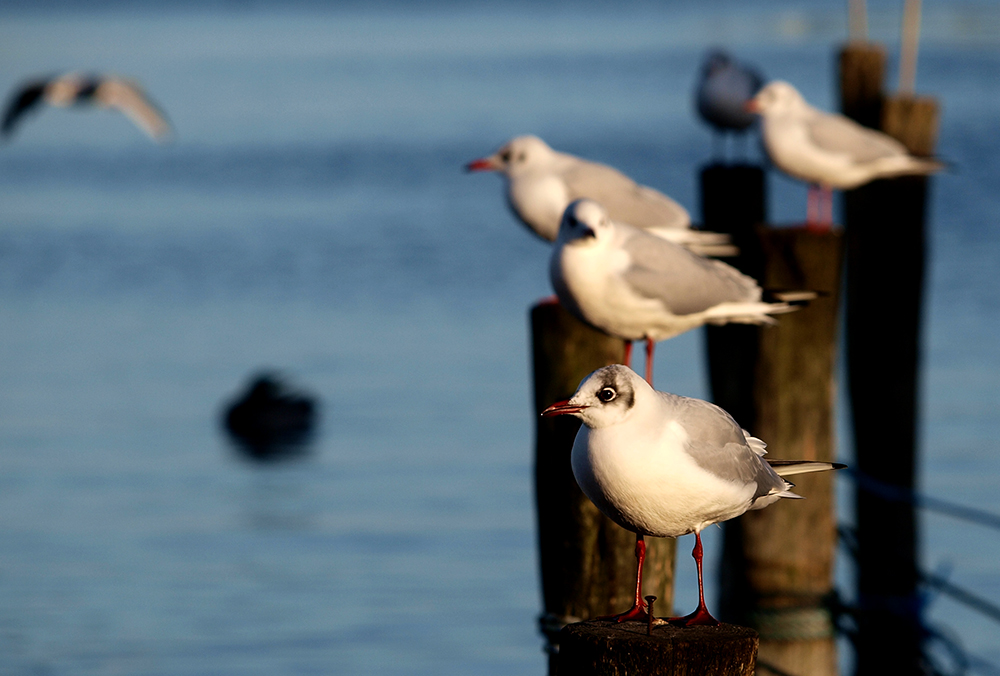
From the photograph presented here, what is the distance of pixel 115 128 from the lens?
4716 cm

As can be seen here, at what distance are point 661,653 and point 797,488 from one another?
129 inches

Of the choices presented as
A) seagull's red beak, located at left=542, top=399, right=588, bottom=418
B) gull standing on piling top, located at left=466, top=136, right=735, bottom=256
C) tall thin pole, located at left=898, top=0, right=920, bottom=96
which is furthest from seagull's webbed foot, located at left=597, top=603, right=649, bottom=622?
tall thin pole, located at left=898, top=0, right=920, bottom=96

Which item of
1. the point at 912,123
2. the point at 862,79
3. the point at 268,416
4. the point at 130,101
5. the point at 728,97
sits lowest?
the point at 268,416

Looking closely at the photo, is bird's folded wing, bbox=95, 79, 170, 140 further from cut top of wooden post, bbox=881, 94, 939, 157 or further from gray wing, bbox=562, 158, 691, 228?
gray wing, bbox=562, 158, 691, 228

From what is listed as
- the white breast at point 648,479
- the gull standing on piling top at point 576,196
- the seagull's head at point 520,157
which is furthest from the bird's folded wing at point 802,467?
the seagull's head at point 520,157

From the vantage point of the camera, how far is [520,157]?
6.84m

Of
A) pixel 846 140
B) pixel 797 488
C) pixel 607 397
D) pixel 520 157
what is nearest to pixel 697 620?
pixel 607 397

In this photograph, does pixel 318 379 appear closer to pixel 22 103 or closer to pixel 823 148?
pixel 22 103

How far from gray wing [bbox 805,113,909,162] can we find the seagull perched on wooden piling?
9.72 metres

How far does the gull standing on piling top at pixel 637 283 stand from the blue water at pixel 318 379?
357 cm

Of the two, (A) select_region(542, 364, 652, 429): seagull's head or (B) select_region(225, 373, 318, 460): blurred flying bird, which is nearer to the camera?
(A) select_region(542, 364, 652, 429): seagull's head

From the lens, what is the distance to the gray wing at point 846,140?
8.21m

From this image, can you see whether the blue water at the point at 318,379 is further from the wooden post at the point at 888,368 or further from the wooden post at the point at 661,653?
the wooden post at the point at 661,653

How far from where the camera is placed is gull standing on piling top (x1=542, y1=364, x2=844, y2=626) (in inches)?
137
